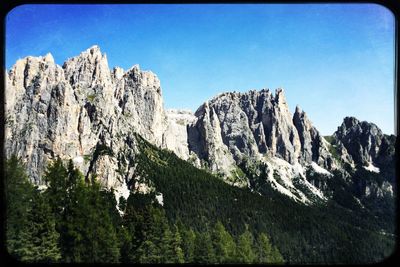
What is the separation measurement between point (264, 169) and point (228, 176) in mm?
11256

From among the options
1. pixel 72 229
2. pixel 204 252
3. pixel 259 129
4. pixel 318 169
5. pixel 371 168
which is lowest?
pixel 204 252

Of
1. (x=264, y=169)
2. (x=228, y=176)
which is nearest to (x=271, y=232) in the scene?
(x=228, y=176)

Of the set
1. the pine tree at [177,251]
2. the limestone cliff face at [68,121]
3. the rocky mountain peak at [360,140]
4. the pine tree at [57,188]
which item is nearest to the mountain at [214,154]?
the limestone cliff face at [68,121]

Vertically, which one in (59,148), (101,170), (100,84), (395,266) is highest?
(100,84)

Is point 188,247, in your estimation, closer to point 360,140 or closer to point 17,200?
point 17,200

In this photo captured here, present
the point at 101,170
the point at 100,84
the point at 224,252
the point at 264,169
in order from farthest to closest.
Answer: the point at 264,169, the point at 100,84, the point at 101,170, the point at 224,252

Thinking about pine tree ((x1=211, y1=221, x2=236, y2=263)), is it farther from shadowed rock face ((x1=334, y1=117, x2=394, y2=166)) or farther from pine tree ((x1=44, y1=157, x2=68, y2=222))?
shadowed rock face ((x1=334, y1=117, x2=394, y2=166))

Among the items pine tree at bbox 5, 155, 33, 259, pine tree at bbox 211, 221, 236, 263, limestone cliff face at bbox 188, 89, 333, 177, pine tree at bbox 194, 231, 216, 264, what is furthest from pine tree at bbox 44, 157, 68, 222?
limestone cliff face at bbox 188, 89, 333, 177

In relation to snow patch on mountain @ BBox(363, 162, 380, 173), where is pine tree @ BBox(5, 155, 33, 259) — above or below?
below

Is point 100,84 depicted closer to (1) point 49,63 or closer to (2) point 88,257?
(1) point 49,63

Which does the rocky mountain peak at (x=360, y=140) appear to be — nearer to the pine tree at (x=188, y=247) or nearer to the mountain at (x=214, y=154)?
the mountain at (x=214, y=154)

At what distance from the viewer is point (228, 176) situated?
92.9 metres

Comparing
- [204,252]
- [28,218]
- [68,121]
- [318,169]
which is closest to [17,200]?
[28,218]

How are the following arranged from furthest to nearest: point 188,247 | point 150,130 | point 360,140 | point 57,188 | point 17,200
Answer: point 360,140 < point 150,130 < point 188,247 < point 57,188 < point 17,200
